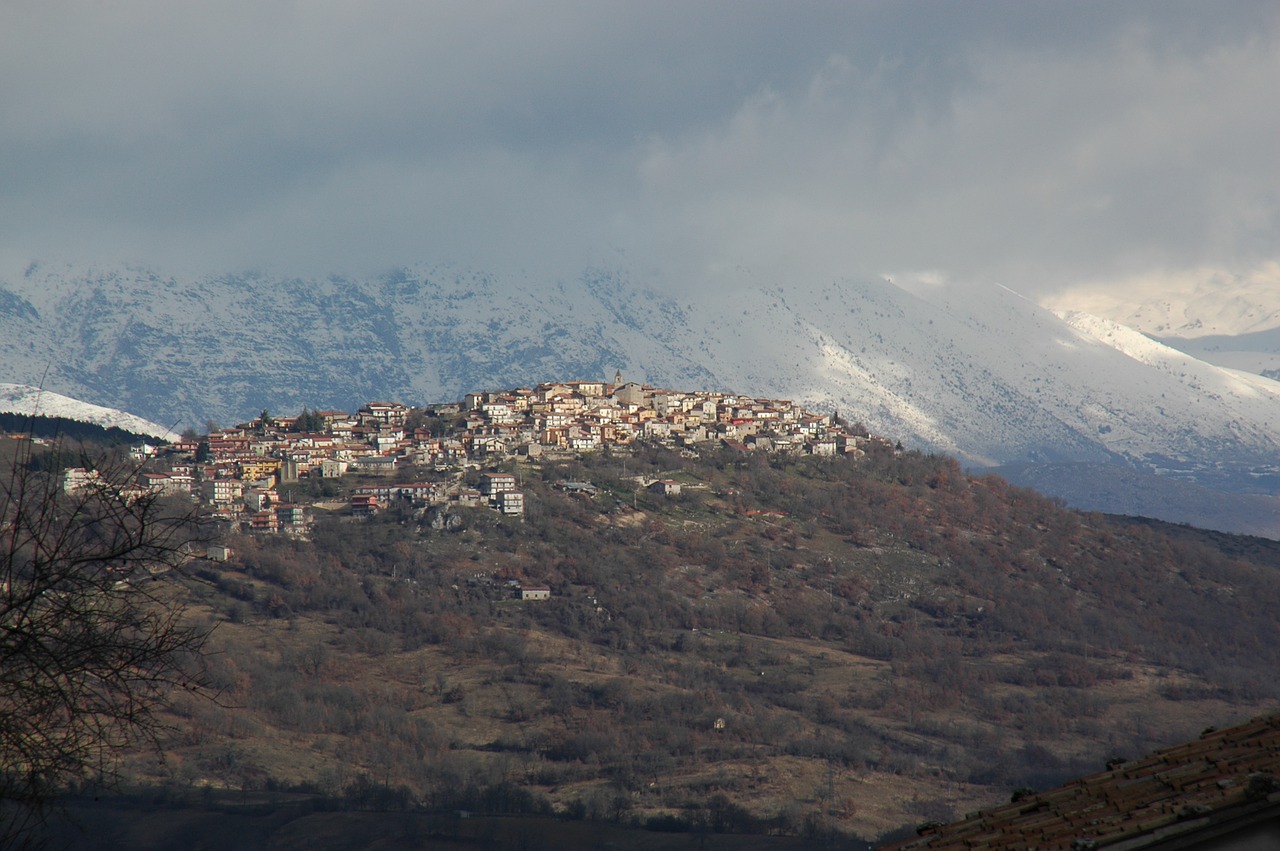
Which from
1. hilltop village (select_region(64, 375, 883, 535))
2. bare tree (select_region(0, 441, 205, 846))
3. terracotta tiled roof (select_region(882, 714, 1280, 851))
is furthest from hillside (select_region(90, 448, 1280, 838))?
terracotta tiled roof (select_region(882, 714, 1280, 851))

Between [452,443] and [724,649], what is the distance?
42170 mm

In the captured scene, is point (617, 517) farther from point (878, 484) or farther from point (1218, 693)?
point (1218, 693)

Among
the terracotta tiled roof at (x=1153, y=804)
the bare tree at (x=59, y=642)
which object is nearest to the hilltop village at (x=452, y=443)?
the bare tree at (x=59, y=642)

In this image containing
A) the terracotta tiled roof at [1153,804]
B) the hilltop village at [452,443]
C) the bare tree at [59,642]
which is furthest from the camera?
the hilltop village at [452,443]

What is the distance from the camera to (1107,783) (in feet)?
36.6

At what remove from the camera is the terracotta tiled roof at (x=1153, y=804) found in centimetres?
855

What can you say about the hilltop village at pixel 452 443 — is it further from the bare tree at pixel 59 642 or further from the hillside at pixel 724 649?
the bare tree at pixel 59 642

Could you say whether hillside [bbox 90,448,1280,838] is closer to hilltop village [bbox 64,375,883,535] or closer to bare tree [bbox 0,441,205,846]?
hilltop village [bbox 64,375,883,535]

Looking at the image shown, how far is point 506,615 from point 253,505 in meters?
25.4

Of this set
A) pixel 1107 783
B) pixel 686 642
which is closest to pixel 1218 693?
pixel 686 642

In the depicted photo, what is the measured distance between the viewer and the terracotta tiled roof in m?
8.55

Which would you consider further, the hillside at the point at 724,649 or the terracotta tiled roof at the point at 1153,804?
the hillside at the point at 724,649

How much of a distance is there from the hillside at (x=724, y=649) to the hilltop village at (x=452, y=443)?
3.21 meters

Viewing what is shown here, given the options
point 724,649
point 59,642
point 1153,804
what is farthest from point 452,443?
point 1153,804
